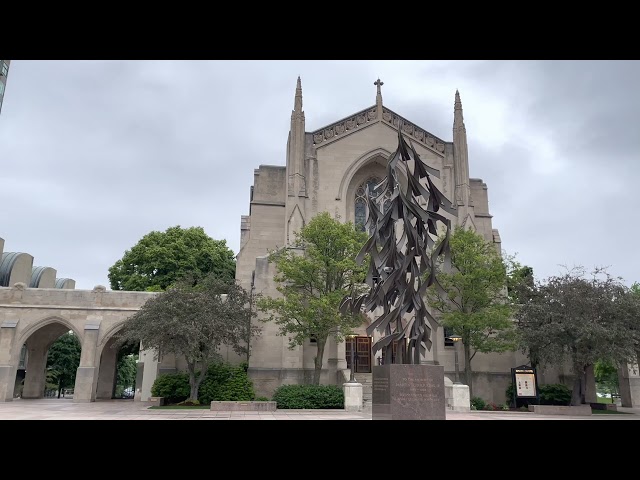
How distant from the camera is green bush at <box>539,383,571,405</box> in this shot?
90.6 feet

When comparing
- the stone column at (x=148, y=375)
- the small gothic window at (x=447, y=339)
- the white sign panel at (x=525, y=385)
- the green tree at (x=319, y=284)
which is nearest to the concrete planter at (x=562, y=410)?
the white sign panel at (x=525, y=385)

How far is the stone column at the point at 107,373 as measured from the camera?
3444 centimetres

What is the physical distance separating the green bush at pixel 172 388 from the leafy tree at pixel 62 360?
26.2 metres

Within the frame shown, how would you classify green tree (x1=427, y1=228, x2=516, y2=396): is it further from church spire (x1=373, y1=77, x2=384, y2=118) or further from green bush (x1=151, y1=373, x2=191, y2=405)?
green bush (x1=151, y1=373, x2=191, y2=405)

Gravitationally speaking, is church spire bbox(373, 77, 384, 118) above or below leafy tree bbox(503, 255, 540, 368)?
above

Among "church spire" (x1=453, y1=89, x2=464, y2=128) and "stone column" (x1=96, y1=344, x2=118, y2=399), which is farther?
"church spire" (x1=453, y1=89, x2=464, y2=128)

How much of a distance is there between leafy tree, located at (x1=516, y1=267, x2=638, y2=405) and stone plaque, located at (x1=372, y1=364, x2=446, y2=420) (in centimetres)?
1327

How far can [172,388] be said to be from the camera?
2656cm

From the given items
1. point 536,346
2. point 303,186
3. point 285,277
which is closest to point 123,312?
point 285,277

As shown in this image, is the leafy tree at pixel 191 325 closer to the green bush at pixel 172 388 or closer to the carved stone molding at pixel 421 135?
the green bush at pixel 172 388

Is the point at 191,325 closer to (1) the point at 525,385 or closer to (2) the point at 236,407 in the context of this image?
(2) the point at 236,407

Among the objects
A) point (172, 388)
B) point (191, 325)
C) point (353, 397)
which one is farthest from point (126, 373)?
point (353, 397)

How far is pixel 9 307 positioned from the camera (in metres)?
30.1

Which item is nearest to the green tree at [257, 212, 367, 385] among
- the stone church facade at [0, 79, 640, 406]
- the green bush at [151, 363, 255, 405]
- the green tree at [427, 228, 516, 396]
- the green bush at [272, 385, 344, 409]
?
the green bush at [272, 385, 344, 409]
